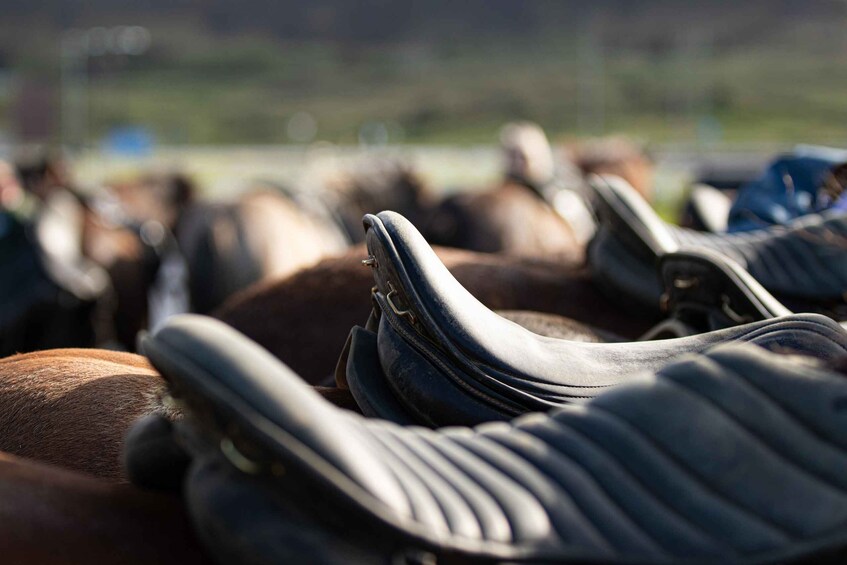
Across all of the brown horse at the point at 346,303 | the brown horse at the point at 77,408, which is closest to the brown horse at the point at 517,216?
the brown horse at the point at 346,303

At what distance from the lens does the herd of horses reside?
3.79 ft

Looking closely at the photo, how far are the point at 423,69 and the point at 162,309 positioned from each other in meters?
78.3

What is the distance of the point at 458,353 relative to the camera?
1.40m

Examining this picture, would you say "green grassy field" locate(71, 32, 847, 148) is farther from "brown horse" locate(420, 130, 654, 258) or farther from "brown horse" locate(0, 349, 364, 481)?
"brown horse" locate(0, 349, 364, 481)

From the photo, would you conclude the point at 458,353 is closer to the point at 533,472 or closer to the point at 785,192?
the point at 533,472

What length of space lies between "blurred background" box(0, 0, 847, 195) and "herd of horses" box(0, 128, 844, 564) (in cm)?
3897

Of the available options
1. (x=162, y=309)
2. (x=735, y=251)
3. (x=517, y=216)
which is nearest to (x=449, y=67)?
(x=162, y=309)

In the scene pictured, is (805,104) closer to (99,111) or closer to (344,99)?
A: (344,99)

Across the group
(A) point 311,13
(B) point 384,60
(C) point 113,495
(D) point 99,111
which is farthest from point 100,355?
(A) point 311,13

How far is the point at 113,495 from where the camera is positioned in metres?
1.20

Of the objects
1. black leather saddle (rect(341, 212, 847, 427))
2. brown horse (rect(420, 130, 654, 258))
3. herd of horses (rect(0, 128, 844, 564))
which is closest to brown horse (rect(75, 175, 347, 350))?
herd of horses (rect(0, 128, 844, 564))

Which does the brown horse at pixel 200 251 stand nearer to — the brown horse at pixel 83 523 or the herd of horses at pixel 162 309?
the herd of horses at pixel 162 309

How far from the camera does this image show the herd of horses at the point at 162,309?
1155mm

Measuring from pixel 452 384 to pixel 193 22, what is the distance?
104436mm
